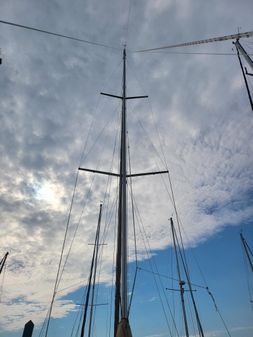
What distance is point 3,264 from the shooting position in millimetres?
36312

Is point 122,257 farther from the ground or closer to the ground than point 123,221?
closer to the ground

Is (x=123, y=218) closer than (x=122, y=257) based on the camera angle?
No

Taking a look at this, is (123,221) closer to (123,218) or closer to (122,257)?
(123,218)

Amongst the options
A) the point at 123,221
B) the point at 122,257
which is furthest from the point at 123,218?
the point at 122,257

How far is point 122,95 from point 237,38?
30.6 ft

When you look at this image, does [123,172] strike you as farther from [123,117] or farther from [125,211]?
[123,117]

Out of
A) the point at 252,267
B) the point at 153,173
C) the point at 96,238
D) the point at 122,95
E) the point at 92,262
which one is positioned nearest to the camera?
the point at 153,173

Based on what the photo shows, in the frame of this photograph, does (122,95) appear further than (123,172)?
Yes

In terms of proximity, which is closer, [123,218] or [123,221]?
[123,221]

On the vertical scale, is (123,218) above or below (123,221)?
above

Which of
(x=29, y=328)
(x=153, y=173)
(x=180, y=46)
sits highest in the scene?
(x=180, y=46)

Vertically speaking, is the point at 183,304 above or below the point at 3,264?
below

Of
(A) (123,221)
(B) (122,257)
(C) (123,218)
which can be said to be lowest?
(B) (122,257)

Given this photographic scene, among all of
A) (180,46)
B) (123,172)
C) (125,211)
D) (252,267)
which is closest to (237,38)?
(180,46)
